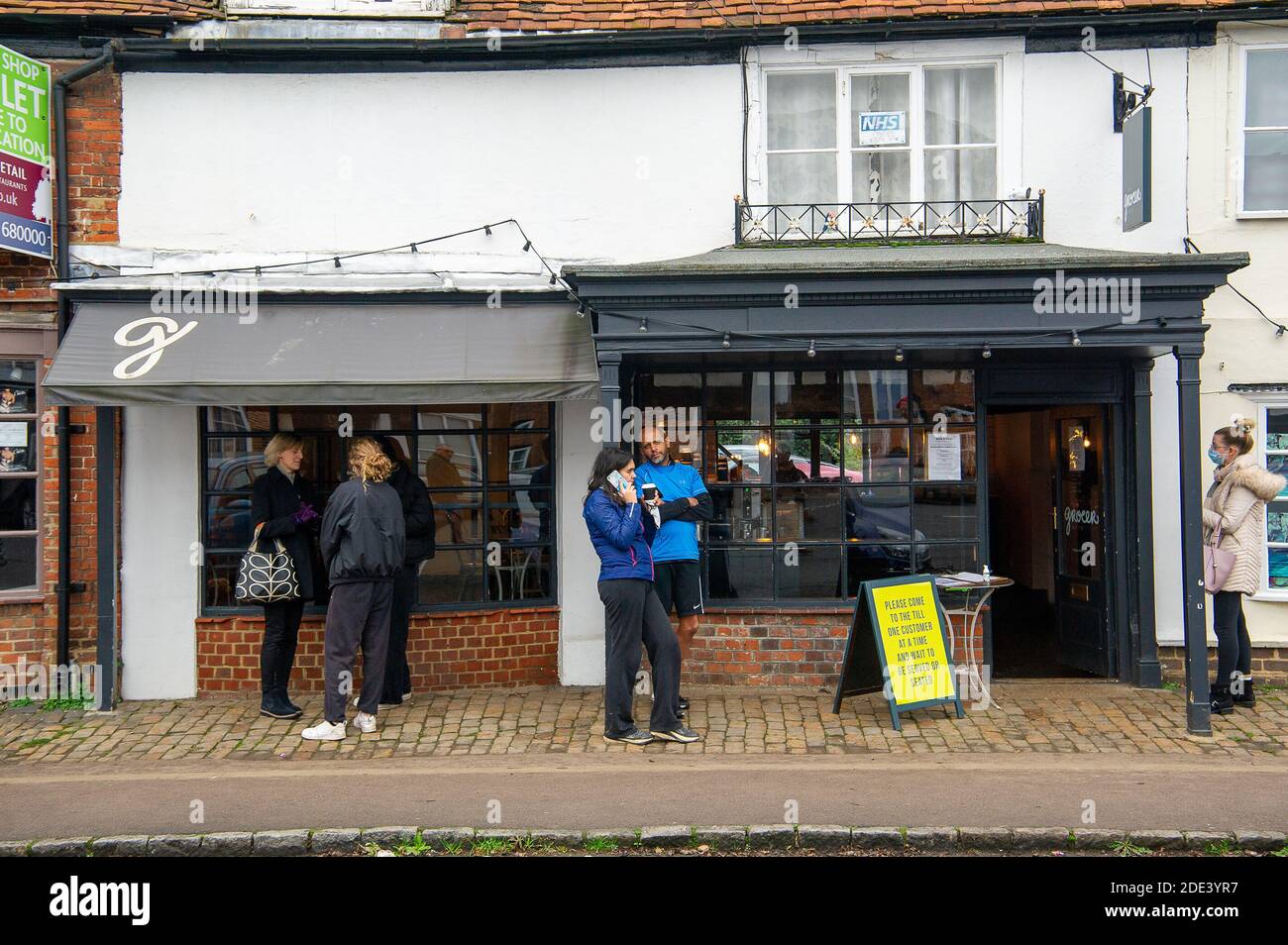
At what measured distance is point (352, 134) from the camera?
8828 mm

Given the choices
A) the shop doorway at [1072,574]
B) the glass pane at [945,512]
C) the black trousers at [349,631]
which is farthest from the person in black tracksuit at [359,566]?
the shop doorway at [1072,574]

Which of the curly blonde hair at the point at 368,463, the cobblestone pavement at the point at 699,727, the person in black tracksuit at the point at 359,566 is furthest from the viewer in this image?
the curly blonde hair at the point at 368,463

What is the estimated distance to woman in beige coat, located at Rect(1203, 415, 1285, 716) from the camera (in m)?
7.70

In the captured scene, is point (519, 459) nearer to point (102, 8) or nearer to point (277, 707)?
point (277, 707)

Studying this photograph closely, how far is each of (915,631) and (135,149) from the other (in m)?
7.27

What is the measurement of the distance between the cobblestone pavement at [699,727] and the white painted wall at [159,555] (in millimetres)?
295

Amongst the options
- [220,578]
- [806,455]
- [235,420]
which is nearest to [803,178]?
[806,455]

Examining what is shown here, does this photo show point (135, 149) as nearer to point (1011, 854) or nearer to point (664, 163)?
point (664, 163)

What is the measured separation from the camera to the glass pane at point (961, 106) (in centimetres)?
881

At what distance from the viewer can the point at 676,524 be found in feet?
25.3

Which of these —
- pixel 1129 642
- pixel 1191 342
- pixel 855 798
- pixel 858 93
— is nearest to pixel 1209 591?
pixel 1129 642

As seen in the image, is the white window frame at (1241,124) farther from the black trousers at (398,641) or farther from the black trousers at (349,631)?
the black trousers at (349,631)

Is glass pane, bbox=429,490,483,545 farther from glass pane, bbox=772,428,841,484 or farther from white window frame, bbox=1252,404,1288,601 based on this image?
white window frame, bbox=1252,404,1288,601

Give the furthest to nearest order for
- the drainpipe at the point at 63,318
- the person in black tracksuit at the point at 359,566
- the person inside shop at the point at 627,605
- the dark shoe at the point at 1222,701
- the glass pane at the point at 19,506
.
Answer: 1. the glass pane at the point at 19,506
2. the drainpipe at the point at 63,318
3. the dark shoe at the point at 1222,701
4. the person in black tracksuit at the point at 359,566
5. the person inside shop at the point at 627,605
